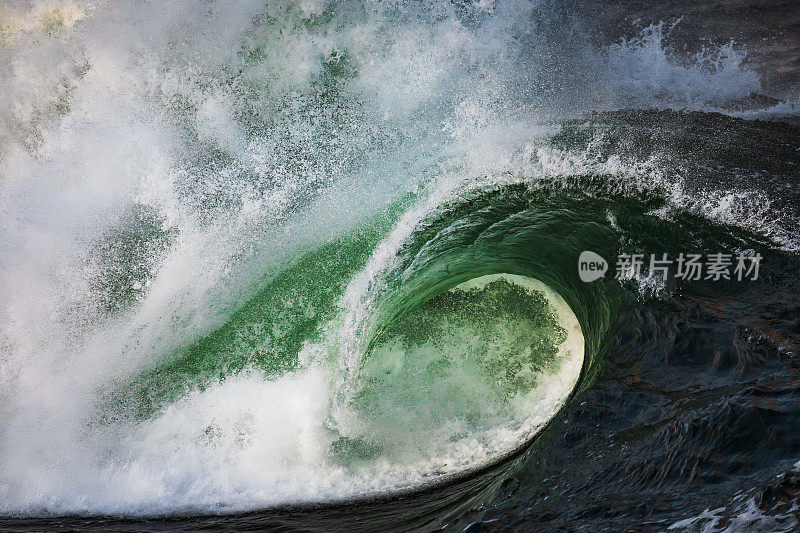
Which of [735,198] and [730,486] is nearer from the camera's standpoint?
[730,486]

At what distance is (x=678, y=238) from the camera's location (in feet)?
12.2

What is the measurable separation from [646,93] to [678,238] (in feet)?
4.55

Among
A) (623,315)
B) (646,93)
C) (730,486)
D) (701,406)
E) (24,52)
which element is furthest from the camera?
(24,52)

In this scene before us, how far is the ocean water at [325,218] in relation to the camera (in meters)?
4.13

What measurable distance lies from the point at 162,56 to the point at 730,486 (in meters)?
4.98

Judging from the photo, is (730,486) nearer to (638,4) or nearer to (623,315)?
(623,315)

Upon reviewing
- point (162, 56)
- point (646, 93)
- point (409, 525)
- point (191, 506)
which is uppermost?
point (162, 56)

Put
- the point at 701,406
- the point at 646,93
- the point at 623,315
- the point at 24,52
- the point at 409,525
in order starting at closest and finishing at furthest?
the point at 701,406 < the point at 409,525 < the point at 623,315 < the point at 646,93 < the point at 24,52

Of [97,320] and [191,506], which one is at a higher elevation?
[97,320]

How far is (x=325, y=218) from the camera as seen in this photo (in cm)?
443

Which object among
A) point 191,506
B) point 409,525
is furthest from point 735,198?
point 191,506

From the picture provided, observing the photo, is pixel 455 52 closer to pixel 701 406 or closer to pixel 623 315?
pixel 623 315

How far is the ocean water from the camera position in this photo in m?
4.13

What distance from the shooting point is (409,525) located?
125 inches
